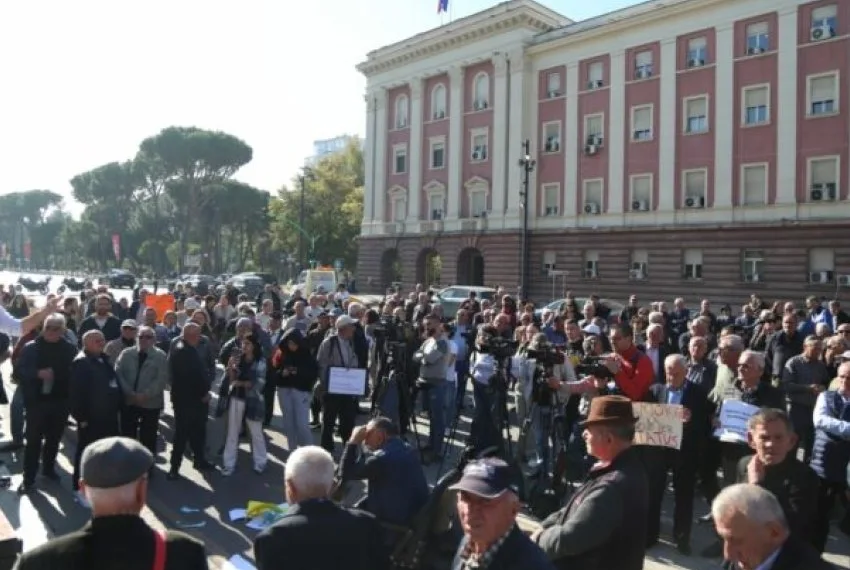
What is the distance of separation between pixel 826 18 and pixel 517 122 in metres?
16.0

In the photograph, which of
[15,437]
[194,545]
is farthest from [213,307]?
[194,545]

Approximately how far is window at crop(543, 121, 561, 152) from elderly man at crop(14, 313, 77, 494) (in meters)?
35.2

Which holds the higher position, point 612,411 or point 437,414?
point 612,411

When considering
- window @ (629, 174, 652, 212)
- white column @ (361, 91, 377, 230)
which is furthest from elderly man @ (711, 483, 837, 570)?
white column @ (361, 91, 377, 230)

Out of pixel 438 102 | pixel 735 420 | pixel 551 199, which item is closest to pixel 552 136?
pixel 551 199

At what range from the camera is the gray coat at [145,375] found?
8461 mm

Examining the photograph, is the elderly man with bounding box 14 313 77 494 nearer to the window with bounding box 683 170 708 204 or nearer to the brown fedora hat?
the brown fedora hat

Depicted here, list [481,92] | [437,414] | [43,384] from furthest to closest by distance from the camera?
1. [481,92]
2. [437,414]
3. [43,384]

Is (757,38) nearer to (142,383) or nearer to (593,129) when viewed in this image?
(593,129)

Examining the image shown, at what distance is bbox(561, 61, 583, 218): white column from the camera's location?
39344 millimetres

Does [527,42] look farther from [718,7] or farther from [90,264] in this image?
[90,264]

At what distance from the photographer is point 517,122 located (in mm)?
41250

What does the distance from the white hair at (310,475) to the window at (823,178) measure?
32875mm

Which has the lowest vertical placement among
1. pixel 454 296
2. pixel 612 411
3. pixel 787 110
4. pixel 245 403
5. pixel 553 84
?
pixel 245 403
